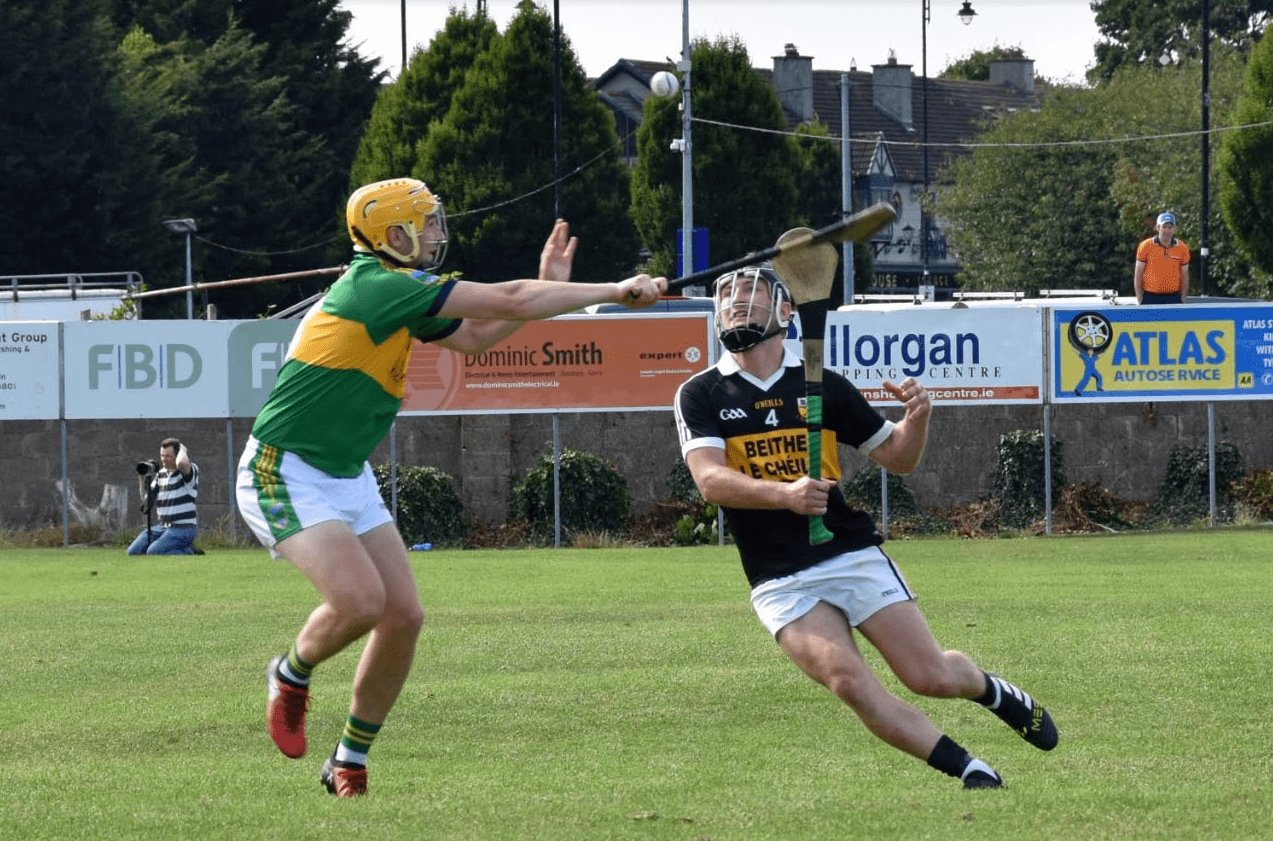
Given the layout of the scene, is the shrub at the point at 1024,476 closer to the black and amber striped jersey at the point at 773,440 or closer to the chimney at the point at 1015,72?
the black and amber striped jersey at the point at 773,440

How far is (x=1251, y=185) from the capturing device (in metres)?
39.4

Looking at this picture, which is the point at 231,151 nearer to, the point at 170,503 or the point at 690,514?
the point at 690,514

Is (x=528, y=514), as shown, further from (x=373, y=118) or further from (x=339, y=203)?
(x=339, y=203)

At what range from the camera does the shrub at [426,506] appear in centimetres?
2423

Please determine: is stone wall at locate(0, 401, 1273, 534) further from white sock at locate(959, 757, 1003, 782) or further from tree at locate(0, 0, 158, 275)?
tree at locate(0, 0, 158, 275)

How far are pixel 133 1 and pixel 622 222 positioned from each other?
19.5 m

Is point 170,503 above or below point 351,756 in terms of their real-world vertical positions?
below

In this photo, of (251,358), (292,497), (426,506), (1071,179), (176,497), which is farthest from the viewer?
(1071,179)

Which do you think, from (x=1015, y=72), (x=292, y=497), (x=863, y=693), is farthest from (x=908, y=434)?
(x=1015, y=72)

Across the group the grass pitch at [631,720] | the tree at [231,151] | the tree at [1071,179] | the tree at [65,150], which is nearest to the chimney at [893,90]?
the tree at [1071,179]

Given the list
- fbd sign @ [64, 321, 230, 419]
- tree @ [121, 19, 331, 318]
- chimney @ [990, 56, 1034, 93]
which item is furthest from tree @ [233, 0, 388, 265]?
chimney @ [990, 56, 1034, 93]

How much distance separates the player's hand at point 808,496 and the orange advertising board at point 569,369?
16180 mm

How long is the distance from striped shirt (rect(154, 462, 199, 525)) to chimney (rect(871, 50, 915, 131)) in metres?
78.6

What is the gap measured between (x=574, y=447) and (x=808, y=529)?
1752 centimetres
